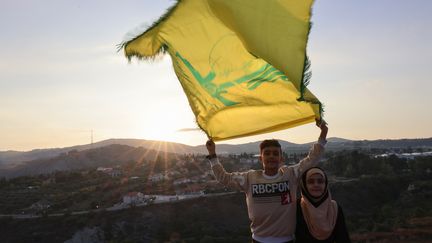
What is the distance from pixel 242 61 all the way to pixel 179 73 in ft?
1.92

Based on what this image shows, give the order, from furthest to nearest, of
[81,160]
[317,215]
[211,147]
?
[81,160], [211,147], [317,215]

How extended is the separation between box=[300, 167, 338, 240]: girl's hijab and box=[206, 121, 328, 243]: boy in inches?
4.0

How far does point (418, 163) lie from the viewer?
55375 millimetres

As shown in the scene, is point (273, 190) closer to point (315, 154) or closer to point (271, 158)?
point (271, 158)

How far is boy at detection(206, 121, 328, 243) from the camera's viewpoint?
13.1ft

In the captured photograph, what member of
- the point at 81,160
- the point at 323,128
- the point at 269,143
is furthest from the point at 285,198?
the point at 81,160

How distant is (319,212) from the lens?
13.1 feet

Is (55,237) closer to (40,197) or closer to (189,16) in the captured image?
(40,197)

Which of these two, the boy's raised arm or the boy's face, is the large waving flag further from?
the boy's face

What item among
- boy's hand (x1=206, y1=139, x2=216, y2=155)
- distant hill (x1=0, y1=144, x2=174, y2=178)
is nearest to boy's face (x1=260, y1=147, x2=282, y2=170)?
boy's hand (x1=206, y1=139, x2=216, y2=155)

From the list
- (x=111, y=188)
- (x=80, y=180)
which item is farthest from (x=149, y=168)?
(x=111, y=188)

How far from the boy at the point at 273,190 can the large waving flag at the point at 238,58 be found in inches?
13.6

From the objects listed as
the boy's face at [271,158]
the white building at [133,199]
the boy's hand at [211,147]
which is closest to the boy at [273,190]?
the boy's face at [271,158]

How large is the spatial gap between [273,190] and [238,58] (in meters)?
1.16
